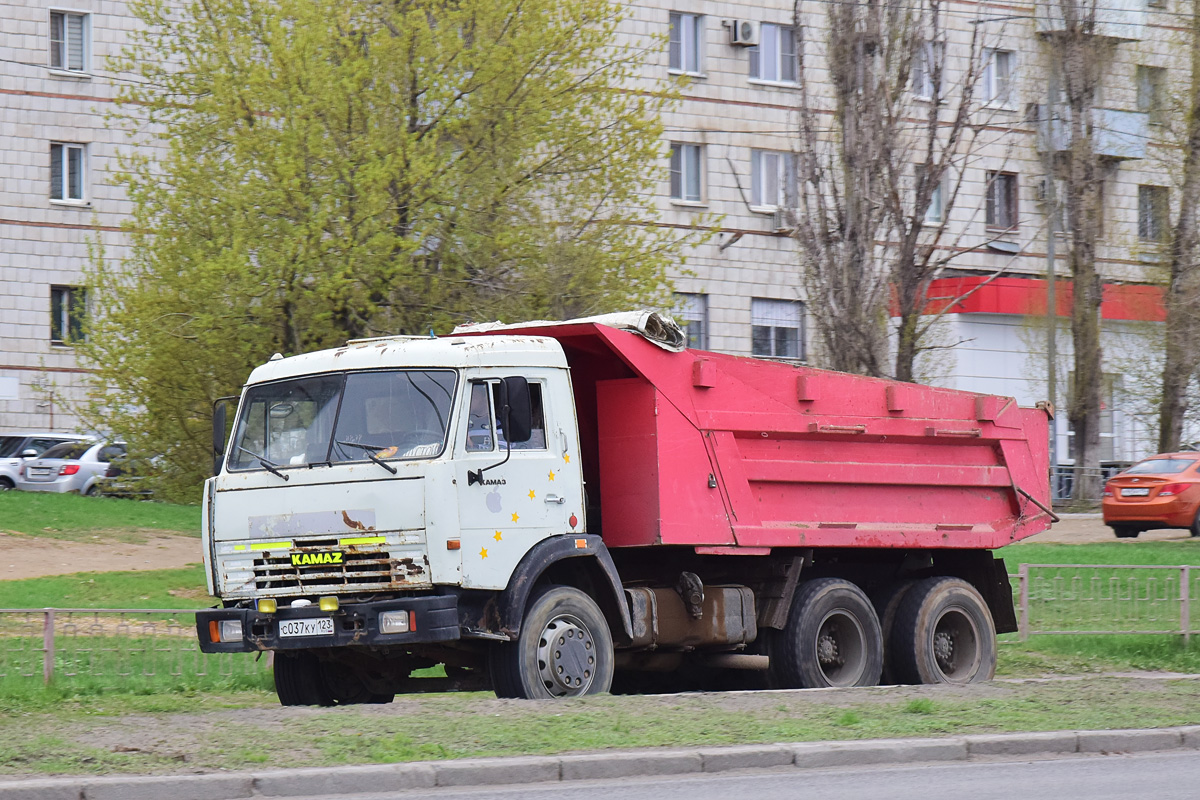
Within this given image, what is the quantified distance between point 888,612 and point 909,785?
627 cm

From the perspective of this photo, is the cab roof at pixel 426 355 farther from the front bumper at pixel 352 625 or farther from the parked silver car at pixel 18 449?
the parked silver car at pixel 18 449

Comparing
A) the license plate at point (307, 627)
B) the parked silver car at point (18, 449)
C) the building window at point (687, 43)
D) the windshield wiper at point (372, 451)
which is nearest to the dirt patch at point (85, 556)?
the license plate at point (307, 627)

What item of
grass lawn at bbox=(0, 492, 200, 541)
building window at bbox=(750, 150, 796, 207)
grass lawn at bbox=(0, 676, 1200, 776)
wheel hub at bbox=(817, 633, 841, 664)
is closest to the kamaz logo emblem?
grass lawn at bbox=(0, 676, 1200, 776)

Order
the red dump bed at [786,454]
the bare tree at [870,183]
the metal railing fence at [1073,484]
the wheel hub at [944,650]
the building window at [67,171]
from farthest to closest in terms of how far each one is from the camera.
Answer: the building window at [67,171]
the metal railing fence at [1073,484]
the bare tree at [870,183]
the wheel hub at [944,650]
the red dump bed at [786,454]

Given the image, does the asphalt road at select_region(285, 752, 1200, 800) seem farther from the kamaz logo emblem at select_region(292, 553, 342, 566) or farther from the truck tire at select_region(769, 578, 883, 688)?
the truck tire at select_region(769, 578, 883, 688)

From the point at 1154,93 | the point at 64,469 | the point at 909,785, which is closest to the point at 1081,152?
the point at 1154,93

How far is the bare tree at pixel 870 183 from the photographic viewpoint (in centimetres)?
2583

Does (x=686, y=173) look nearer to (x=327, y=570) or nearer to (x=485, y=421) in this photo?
(x=485, y=421)

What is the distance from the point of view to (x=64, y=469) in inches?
1417

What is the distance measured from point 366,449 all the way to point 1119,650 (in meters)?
10.0

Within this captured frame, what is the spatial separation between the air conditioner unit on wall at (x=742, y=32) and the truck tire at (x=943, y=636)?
3050cm

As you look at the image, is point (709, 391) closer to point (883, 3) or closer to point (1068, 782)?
point (1068, 782)

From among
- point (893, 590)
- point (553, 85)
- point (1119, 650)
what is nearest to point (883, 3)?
point (553, 85)

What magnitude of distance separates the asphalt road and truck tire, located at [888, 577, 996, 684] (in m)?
4.95
